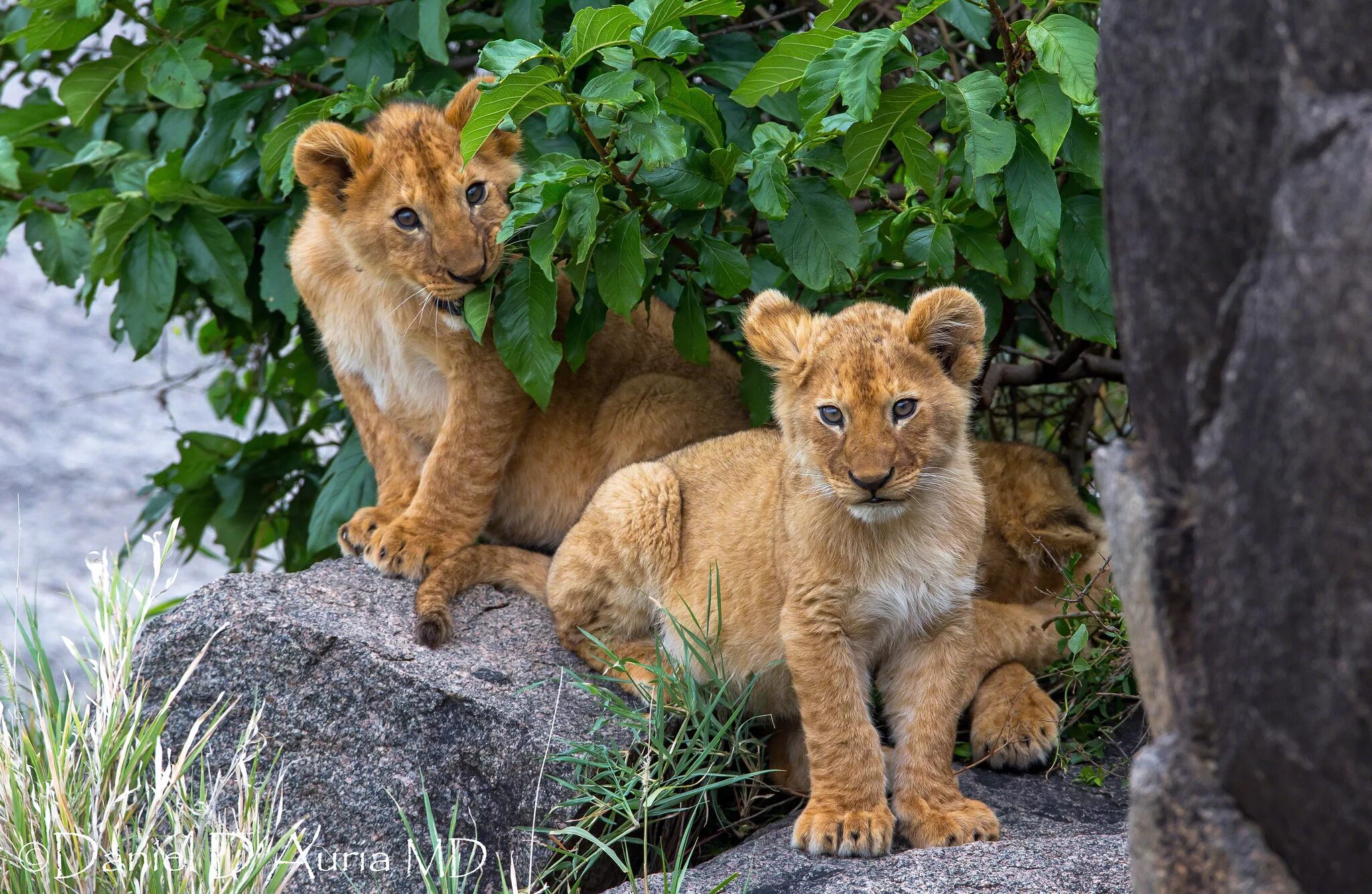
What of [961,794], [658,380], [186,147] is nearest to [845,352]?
→ [961,794]

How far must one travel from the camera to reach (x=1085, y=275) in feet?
13.1

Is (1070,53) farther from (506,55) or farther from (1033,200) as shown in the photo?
(506,55)

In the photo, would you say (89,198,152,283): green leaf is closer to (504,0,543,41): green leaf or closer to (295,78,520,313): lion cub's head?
(295,78,520,313): lion cub's head

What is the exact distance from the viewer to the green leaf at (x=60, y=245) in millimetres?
5070

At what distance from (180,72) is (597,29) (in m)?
2.06

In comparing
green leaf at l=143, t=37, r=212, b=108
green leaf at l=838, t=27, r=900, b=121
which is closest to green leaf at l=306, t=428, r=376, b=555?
green leaf at l=143, t=37, r=212, b=108

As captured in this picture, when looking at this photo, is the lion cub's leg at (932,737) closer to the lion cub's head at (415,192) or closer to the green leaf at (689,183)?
the green leaf at (689,183)

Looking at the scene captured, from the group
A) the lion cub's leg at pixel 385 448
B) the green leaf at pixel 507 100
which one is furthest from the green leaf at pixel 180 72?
the green leaf at pixel 507 100

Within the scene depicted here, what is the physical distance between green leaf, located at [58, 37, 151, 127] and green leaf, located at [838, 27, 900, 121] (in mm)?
3048

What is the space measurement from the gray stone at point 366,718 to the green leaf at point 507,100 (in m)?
1.61

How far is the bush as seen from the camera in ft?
11.7

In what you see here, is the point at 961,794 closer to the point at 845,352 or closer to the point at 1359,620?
the point at 845,352

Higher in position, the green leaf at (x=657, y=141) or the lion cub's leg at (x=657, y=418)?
the green leaf at (x=657, y=141)

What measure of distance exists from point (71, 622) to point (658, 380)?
7.63 m
